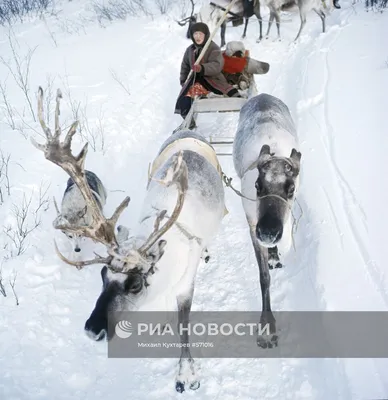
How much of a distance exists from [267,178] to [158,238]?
1.12 m

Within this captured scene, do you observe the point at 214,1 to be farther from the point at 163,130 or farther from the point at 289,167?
the point at 289,167

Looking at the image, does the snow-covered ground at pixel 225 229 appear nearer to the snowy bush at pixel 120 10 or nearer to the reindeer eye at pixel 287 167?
the reindeer eye at pixel 287 167

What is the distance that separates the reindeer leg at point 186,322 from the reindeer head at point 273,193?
0.61 meters

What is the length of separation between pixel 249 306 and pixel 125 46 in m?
7.62

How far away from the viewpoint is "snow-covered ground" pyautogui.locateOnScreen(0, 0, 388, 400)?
3.43 m

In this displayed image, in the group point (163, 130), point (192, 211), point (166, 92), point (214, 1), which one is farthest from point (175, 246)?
point (214, 1)

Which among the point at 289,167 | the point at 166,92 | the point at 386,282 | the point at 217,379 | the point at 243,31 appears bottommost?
the point at 217,379

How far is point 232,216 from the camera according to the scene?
202 inches

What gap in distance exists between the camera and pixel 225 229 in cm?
498

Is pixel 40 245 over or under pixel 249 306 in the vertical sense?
over

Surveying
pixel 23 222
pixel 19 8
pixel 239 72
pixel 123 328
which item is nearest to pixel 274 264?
pixel 123 328

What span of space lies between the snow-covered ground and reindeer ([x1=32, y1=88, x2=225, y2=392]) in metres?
0.71

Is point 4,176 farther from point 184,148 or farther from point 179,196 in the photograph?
point 179,196

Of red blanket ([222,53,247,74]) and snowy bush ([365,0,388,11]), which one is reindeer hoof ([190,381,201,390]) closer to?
red blanket ([222,53,247,74])
